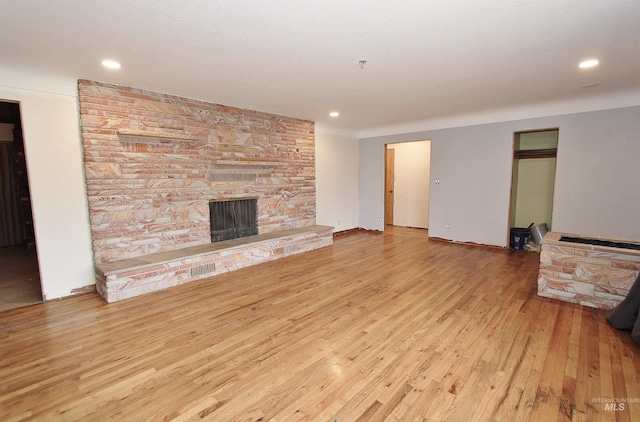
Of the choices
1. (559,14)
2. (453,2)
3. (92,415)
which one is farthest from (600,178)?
(92,415)

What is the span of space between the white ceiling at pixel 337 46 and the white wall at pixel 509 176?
1.83 ft

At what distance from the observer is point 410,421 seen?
1.59 m

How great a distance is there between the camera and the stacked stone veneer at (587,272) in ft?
9.21

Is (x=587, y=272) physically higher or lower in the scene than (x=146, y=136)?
lower

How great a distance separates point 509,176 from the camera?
5.18 metres

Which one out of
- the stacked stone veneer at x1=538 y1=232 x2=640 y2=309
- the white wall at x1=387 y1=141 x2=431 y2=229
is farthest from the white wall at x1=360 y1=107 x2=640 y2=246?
the stacked stone veneer at x1=538 y1=232 x2=640 y2=309

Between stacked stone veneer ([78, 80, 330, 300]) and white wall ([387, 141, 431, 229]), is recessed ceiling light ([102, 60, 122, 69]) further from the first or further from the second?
white wall ([387, 141, 431, 229])

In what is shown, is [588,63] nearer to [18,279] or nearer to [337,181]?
[337,181]

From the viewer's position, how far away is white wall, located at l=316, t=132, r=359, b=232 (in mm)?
6363

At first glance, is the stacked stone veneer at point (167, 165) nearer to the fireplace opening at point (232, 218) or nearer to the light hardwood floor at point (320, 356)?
the fireplace opening at point (232, 218)

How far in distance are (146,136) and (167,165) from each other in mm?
434

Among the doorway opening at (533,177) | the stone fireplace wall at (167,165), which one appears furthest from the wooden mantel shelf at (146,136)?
the doorway opening at (533,177)

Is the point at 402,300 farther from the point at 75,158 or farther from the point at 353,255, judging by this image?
the point at 75,158

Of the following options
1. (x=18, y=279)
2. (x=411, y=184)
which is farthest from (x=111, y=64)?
(x=411, y=184)
